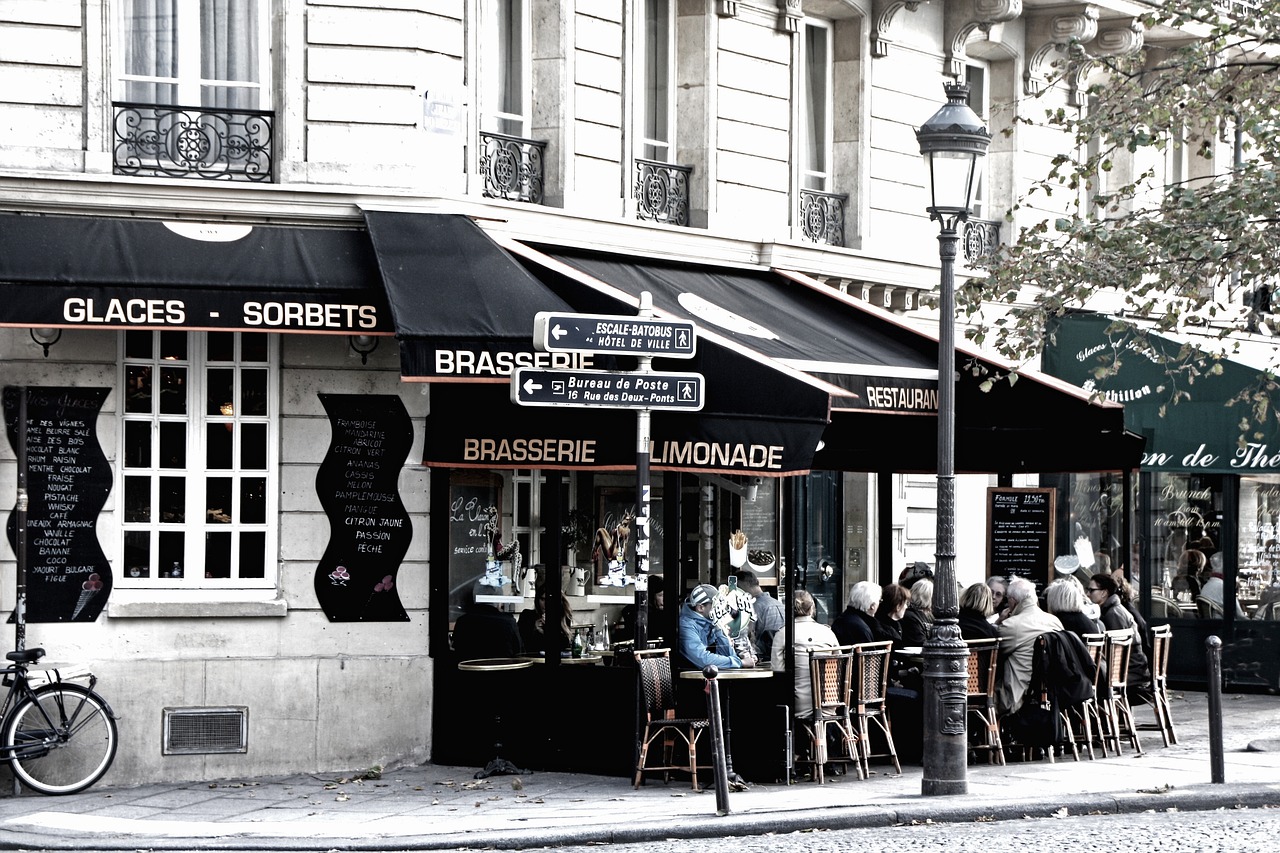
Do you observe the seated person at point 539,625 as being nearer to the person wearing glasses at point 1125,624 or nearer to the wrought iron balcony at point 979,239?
the person wearing glasses at point 1125,624

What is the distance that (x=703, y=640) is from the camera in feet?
43.0

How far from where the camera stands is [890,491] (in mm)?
17844

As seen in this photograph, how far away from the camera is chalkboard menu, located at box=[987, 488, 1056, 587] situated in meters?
18.4

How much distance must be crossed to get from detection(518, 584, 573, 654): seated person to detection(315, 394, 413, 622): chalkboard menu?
2.79 ft

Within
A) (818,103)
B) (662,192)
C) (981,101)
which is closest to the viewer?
(662,192)

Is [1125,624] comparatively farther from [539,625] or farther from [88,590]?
[88,590]

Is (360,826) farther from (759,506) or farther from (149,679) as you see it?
(759,506)

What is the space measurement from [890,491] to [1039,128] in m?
4.64

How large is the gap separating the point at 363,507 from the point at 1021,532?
7.26 meters

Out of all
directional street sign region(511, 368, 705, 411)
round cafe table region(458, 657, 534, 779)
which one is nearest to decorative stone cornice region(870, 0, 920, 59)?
directional street sign region(511, 368, 705, 411)

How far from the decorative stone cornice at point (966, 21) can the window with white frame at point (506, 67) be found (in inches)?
210

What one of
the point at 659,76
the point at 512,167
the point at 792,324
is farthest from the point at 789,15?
the point at 512,167

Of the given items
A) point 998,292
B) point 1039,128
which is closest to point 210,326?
point 998,292

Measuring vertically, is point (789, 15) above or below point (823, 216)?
above
